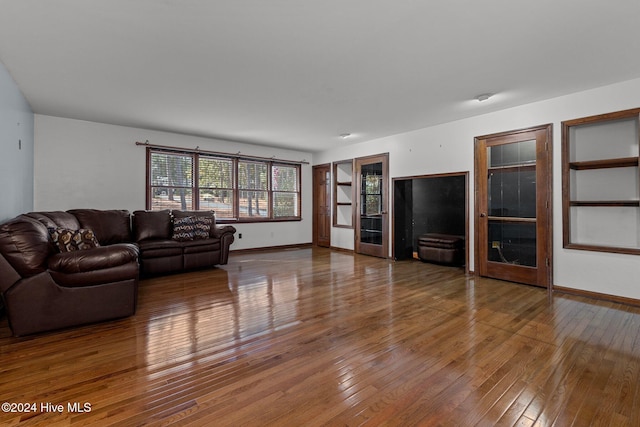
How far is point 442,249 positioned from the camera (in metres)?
5.62

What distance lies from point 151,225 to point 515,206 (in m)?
5.94

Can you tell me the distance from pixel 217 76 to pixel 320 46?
4.43 feet

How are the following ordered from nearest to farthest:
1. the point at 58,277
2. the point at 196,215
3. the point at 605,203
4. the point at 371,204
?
the point at 58,277
the point at 605,203
the point at 196,215
the point at 371,204

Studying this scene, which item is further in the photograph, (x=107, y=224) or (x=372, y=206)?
(x=372, y=206)

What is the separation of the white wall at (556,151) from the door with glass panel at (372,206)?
1.81ft

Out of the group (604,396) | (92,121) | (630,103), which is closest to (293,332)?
(604,396)

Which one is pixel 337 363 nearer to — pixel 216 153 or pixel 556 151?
pixel 556 151

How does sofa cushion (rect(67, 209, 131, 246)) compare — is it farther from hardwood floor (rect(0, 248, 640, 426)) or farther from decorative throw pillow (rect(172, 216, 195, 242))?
hardwood floor (rect(0, 248, 640, 426))

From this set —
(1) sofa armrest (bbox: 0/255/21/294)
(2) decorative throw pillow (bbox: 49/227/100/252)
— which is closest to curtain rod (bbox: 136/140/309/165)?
(2) decorative throw pillow (bbox: 49/227/100/252)

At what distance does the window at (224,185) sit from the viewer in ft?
19.8

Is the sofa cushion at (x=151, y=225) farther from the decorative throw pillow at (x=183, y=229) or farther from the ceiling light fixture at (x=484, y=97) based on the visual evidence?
the ceiling light fixture at (x=484, y=97)

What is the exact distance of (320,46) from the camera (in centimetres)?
276

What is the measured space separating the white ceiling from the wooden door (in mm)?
3443

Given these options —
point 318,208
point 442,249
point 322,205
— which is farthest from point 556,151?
point 318,208
